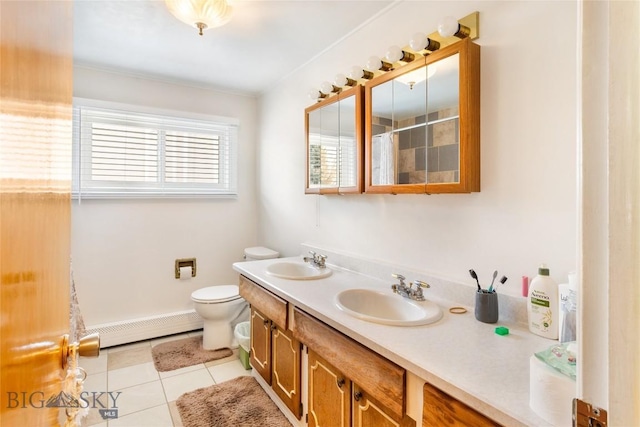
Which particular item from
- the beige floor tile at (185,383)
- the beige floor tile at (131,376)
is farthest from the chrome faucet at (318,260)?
the beige floor tile at (131,376)

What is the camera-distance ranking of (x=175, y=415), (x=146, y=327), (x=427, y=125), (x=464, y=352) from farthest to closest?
(x=146, y=327), (x=175, y=415), (x=427, y=125), (x=464, y=352)

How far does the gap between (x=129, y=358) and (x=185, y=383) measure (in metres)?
0.71

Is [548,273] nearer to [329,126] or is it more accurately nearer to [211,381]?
[329,126]

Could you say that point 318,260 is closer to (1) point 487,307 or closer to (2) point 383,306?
(2) point 383,306

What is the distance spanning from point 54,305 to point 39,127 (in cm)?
33

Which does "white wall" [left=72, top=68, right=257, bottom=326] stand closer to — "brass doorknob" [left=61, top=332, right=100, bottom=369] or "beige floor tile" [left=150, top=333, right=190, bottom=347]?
"beige floor tile" [left=150, top=333, right=190, bottom=347]

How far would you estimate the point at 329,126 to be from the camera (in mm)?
2250

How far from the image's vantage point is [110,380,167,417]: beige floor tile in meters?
1.99

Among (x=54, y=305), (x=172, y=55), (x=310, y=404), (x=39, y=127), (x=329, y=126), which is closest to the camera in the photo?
(x=39, y=127)

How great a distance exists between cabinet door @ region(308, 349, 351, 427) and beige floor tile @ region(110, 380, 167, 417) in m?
1.14

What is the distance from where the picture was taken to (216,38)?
7.36 feet

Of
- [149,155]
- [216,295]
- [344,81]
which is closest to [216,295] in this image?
[216,295]

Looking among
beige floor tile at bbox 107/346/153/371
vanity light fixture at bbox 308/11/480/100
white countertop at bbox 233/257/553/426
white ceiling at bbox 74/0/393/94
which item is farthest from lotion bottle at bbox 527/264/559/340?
beige floor tile at bbox 107/346/153/371

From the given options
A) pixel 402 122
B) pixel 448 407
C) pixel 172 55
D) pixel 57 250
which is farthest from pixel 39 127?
pixel 172 55
